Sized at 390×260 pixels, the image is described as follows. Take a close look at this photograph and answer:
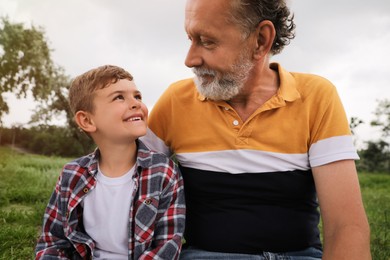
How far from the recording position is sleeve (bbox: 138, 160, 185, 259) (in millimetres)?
2162

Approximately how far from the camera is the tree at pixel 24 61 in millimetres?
10680

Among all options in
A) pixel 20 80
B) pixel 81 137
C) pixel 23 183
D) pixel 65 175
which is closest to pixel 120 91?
pixel 65 175

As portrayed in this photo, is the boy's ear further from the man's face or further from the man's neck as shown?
the man's neck

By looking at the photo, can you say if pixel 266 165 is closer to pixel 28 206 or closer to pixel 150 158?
pixel 150 158

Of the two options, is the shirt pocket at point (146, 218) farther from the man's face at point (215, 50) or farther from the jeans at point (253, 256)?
the man's face at point (215, 50)

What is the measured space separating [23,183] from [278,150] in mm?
4672

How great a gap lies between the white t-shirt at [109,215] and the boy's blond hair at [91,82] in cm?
41

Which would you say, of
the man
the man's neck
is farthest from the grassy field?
the man's neck

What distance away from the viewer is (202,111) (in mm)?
2354

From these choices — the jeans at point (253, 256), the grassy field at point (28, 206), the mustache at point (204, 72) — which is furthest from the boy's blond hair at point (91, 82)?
the grassy field at point (28, 206)

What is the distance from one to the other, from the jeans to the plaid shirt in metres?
0.12

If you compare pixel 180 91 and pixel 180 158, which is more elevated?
pixel 180 91

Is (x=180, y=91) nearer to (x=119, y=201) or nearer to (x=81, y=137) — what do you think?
(x=119, y=201)

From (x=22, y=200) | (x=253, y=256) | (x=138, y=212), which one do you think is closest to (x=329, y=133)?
(x=253, y=256)
